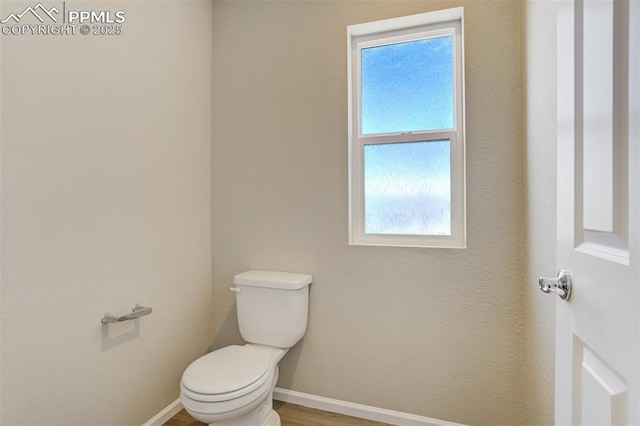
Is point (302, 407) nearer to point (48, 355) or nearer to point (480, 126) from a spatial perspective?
point (48, 355)

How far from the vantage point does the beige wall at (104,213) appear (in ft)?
3.80

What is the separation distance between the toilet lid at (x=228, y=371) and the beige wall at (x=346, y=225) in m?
0.40

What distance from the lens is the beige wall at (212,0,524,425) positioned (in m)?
1.55

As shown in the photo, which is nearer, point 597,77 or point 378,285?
point 597,77

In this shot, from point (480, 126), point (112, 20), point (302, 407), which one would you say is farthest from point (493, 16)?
point (302, 407)

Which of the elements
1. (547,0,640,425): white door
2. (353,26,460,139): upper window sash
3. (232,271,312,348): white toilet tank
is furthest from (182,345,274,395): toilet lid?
(353,26,460,139): upper window sash

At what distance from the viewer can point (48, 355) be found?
124cm

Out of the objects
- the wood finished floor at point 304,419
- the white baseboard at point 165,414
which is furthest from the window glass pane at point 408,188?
the white baseboard at point 165,414

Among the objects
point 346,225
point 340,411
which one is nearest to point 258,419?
point 340,411

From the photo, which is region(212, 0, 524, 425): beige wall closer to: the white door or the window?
the window

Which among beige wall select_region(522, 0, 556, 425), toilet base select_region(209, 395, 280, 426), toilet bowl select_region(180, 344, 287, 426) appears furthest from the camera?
toilet base select_region(209, 395, 280, 426)

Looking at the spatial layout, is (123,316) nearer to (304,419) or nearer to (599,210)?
(304,419)

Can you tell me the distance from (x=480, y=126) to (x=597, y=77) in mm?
978

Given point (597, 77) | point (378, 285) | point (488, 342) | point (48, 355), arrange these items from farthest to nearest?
point (378, 285)
point (488, 342)
point (48, 355)
point (597, 77)
